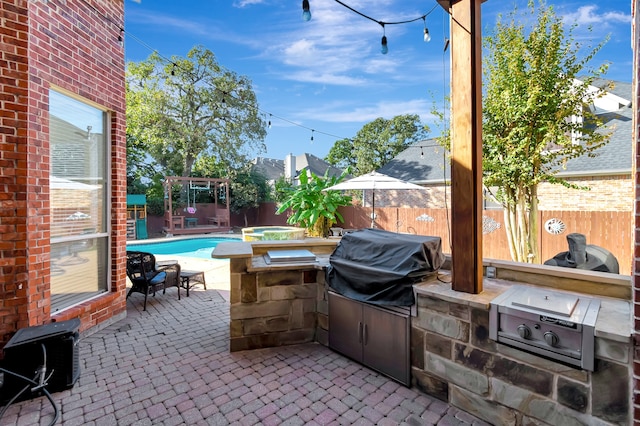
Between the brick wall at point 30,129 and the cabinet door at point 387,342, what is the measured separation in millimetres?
3218

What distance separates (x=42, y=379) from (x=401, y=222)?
9.98 meters

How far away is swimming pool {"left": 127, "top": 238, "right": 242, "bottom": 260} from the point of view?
40.2 ft

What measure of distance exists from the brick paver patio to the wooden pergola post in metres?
1.15

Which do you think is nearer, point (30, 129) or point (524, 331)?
point (524, 331)

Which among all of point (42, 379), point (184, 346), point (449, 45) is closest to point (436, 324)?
point (449, 45)

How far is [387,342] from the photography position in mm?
2779

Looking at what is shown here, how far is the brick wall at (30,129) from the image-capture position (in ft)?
9.20

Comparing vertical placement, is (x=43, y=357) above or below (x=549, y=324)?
below

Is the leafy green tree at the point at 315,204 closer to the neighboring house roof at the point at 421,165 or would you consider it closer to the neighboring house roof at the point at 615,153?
the neighboring house roof at the point at 421,165

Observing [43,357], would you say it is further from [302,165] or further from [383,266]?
[302,165]

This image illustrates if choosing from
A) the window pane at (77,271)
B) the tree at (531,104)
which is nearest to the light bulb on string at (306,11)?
the window pane at (77,271)

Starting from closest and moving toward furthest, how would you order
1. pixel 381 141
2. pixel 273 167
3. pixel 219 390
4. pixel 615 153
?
pixel 219 390
pixel 615 153
pixel 381 141
pixel 273 167

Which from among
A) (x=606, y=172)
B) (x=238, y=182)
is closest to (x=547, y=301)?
(x=606, y=172)

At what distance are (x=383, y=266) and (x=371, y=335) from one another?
2.27 ft
